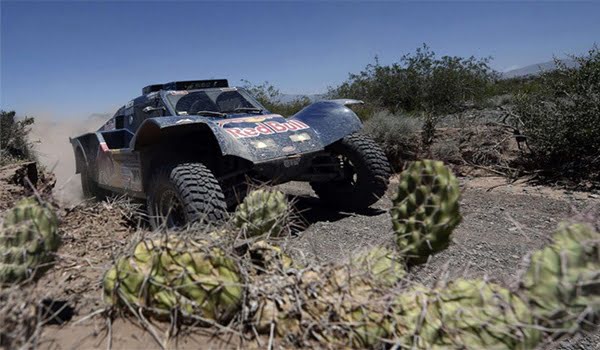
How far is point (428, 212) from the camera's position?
6.19ft

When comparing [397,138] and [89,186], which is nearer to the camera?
[89,186]

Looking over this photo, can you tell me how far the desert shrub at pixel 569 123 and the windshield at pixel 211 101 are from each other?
4872 mm

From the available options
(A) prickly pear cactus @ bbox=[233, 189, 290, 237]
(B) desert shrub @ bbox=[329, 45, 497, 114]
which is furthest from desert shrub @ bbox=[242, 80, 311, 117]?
(A) prickly pear cactus @ bbox=[233, 189, 290, 237]

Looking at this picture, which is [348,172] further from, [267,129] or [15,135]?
[15,135]

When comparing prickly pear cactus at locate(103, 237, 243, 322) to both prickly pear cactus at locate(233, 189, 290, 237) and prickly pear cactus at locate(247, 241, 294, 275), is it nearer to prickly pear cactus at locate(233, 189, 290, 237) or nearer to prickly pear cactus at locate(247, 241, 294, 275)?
prickly pear cactus at locate(247, 241, 294, 275)

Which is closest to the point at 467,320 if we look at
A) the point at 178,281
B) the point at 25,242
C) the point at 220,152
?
the point at 178,281

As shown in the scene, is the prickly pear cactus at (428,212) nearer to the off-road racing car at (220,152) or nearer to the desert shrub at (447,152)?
the off-road racing car at (220,152)

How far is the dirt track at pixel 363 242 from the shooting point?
1522 mm

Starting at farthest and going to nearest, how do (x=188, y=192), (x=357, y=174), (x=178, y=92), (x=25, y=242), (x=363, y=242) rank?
1. (x=178, y=92)
2. (x=357, y=174)
3. (x=188, y=192)
4. (x=363, y=242)
5. (x=25, y=242)

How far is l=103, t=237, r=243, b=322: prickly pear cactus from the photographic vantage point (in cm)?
146

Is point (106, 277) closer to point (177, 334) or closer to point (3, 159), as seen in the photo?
point (177, 334)

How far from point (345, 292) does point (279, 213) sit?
0.95 m

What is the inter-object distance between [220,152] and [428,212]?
133 inches

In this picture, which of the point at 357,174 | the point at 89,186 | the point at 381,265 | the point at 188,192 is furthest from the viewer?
the point at 89,186
